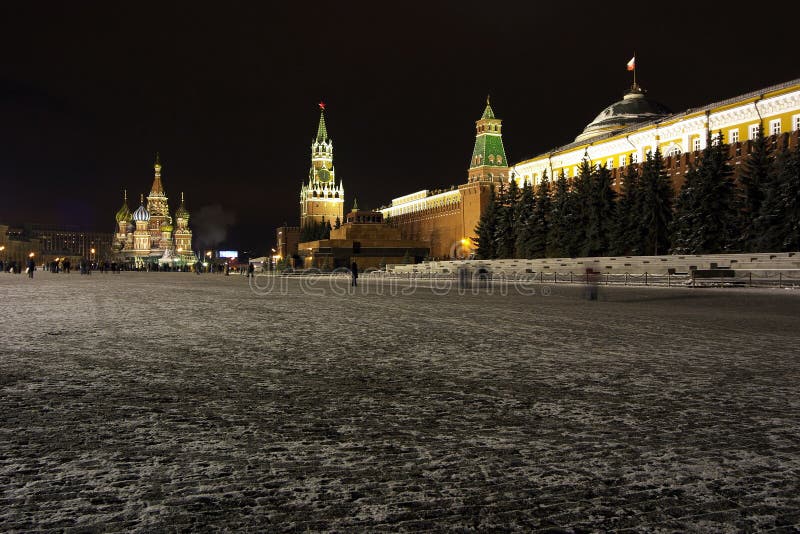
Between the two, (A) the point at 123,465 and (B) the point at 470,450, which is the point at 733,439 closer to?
(B) the point at 470,450

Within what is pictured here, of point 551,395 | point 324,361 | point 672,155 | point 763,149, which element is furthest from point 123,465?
point 672,155

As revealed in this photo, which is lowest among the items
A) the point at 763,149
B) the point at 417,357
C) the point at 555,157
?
the point at 417,357

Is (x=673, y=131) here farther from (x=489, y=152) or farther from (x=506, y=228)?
(x=489, y=152)

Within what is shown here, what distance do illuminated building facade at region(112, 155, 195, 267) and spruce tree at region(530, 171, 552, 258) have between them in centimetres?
10544

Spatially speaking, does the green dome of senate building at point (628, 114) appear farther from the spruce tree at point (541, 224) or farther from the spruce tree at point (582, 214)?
the spruce tree at point (582, 214)

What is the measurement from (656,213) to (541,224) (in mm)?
10337

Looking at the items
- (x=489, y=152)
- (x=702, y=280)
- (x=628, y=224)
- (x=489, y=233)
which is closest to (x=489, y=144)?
(x=489, y=152)

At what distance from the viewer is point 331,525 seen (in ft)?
8.17

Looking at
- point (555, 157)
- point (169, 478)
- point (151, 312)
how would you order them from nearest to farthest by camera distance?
point (169, 478) < point (151, 312) < point (555, 157)

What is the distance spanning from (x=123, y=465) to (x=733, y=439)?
10.9 feet

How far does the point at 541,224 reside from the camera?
155 feet

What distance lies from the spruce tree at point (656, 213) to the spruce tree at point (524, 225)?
34.4ft

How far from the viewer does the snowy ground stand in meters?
2.63

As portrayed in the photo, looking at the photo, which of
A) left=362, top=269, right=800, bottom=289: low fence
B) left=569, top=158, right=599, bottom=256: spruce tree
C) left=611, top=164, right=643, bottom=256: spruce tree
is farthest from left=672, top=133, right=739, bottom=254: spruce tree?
left=569, top=158, right=599, bottom=256: spruce tree
